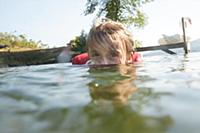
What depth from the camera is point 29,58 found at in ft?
63.6

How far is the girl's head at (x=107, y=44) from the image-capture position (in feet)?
15.8

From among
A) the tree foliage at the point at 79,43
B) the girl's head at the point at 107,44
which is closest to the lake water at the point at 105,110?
the girl's head at the point at 107,44

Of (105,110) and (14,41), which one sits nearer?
(105,110)

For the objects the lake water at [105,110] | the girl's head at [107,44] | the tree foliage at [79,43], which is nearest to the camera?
the lake water at [105,110]

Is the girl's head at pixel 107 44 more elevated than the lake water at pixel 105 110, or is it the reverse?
the girl's head at pixel 107 44

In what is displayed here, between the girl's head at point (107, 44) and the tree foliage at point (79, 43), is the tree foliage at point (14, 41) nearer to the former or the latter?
the tree foliage at point (79, 43)

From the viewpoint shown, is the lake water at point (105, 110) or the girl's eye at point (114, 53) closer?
the lake water at point (105, 110)

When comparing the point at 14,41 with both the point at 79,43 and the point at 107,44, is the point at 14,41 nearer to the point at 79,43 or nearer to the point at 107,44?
Result: the point at 79,43

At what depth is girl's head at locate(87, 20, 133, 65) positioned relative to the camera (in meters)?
4.81

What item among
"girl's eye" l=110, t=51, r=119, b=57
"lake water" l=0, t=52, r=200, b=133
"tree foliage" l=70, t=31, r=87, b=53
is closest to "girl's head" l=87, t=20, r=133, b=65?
"girl's eye" l=110, t=51, r=119, b=57

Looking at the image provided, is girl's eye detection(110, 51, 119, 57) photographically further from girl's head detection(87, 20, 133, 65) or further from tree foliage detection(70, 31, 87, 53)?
tree foliage detection(70, 31, 87, 53)

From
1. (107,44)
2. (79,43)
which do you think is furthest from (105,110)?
(79,43)

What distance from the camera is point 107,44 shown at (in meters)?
4.80

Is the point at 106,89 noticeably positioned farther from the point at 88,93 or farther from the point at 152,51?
the point at 152,51
